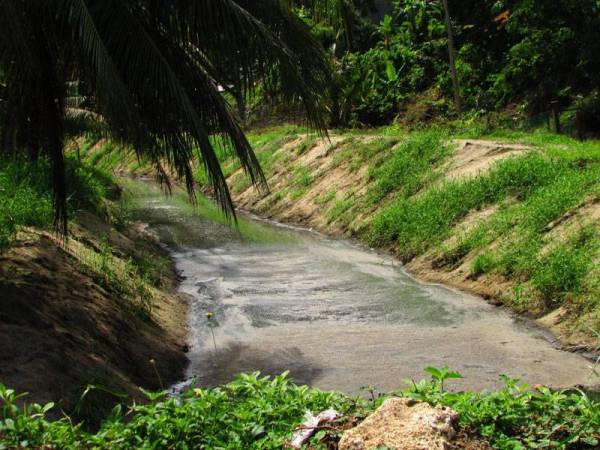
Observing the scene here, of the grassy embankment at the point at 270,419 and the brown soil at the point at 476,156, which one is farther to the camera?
the brown soil at the point at 476,156

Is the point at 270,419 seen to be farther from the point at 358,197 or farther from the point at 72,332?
the point at 358,197

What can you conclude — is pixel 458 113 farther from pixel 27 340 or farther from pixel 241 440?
pixel 241 440

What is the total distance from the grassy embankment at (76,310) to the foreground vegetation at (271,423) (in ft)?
1.70

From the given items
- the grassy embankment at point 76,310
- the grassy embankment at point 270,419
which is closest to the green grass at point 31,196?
the grassy embankment at point 76,310

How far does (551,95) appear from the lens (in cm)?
2036

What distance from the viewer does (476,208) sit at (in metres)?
13.2

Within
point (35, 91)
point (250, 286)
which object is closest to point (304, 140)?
point (250, 286)

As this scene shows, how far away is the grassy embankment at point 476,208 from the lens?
32.0 feet

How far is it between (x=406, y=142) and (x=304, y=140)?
571cm

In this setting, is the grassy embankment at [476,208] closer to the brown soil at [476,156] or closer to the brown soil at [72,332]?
the brown soil at [476,156]

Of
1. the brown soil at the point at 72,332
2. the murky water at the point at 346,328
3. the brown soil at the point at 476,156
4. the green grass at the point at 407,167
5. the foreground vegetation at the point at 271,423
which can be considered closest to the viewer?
the foreground vegetation at the point at 271,423

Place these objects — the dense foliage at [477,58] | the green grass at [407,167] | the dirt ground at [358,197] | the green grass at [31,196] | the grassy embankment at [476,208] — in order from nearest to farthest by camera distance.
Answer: the green grass at [31,196]
the grassy embankment at [476,208]
the dirt ground at [358,197]
the green grass at [407,167]
the dense foliage at [477,58]

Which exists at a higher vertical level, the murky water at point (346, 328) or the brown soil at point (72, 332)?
the brown soil at point (72, 332)

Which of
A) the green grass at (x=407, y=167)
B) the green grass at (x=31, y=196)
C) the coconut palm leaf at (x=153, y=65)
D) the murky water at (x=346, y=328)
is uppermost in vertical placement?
the coconut palm leaf at (x=153, y=65)
